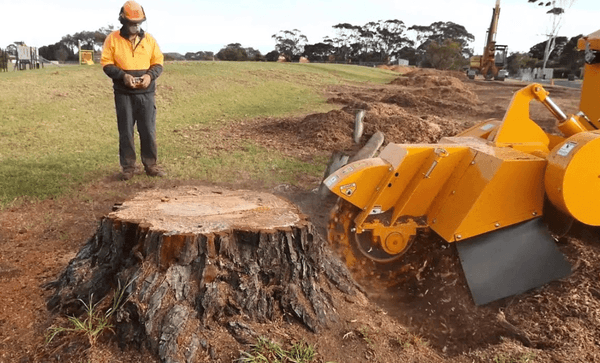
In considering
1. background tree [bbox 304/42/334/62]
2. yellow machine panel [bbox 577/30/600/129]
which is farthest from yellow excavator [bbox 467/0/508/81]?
background tree [bbox 304/42/334/62]

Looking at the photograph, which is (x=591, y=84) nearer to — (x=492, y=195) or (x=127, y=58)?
(x=492, y=195)

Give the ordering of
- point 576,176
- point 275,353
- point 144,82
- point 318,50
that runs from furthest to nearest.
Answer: point 318,50, point 144,82, point 576,176, point 275,353

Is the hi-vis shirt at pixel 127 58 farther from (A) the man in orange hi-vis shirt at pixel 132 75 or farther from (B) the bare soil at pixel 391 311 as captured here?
(B) the bare soil at pixel 391 311

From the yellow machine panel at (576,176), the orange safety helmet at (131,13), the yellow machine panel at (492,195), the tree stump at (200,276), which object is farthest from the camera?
the orange safety helmet at (131,13)

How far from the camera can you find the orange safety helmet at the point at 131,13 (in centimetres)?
572

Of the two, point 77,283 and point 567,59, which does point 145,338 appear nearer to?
point 77,283

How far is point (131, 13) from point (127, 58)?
1.66 ft

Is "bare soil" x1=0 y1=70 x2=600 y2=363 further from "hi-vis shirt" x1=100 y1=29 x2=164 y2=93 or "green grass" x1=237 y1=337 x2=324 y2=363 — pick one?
"hi-vis shirt" x1=100 y1=29 x2=164 y2=93

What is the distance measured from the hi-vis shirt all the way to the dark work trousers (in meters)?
0.11

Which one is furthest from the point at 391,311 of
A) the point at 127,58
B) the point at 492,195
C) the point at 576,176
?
the point at 127,58

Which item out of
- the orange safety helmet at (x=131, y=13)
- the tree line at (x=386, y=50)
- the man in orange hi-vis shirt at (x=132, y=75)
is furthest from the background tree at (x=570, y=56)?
the orange safety helmet at (x=131, y=13)

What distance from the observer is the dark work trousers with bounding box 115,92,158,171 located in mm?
6000

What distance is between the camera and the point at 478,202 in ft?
11.1

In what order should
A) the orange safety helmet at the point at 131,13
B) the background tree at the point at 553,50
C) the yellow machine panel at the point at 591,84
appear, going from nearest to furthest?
the yellow machine panel at the point at 591,84 < the orange safety helmet at the point at 131,13 < the background tree at the point at 553,50
